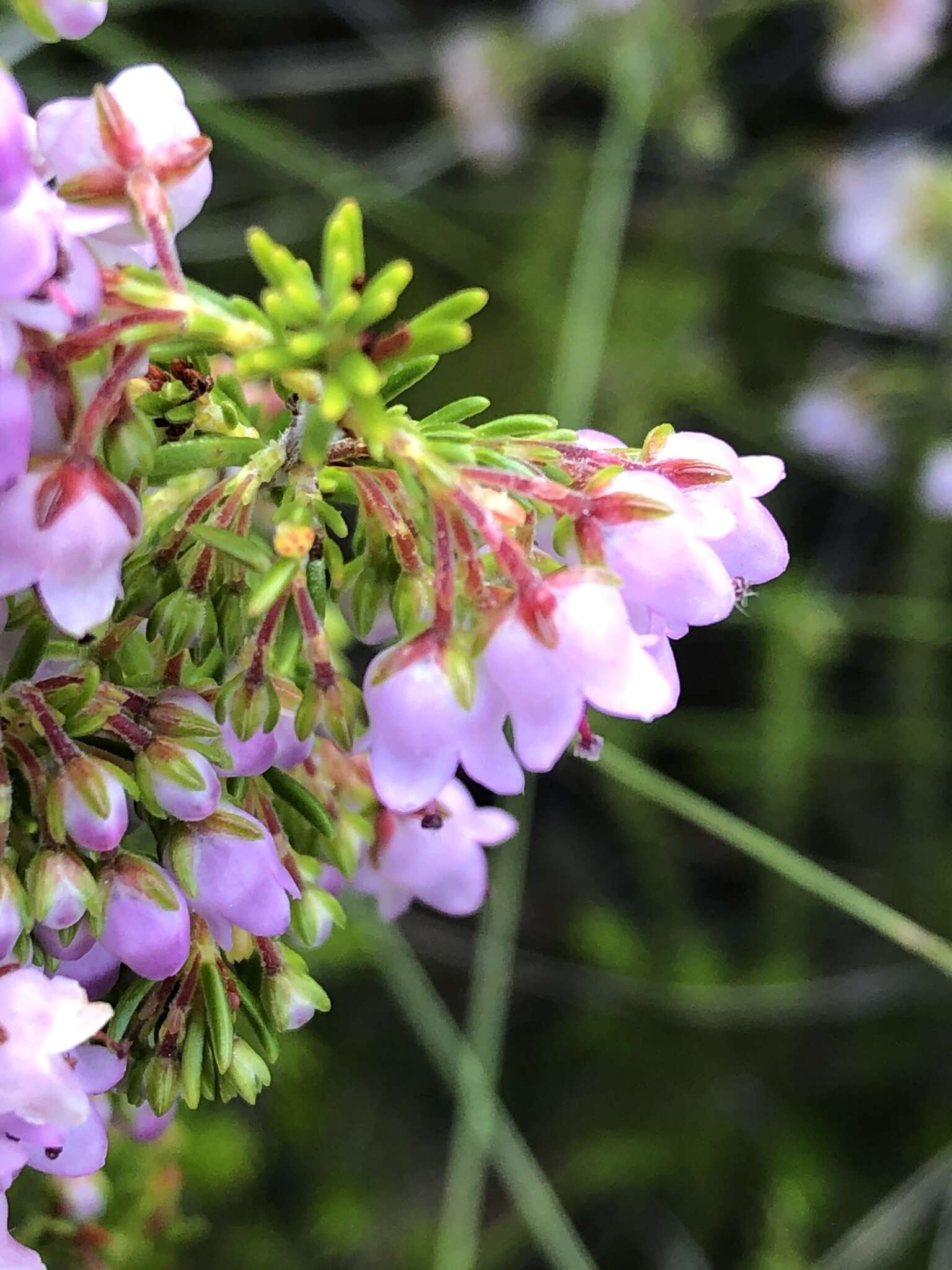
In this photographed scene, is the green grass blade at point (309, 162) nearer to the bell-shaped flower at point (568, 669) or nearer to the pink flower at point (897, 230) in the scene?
the pink flower at point (897, 230)

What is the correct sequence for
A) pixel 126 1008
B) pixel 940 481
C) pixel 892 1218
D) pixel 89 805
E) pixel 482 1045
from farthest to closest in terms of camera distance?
pixel 940 481 < pixel 892 1218 < pixel 482 1045 < pixel 126 1008 < pixel 89 805

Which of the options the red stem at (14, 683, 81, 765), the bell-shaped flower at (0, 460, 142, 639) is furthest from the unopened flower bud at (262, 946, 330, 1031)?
the bell-shaped flower at (0, 460, 142, 639)

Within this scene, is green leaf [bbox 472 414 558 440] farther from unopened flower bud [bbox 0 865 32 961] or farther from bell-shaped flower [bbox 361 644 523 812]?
unopened flower bud [bbox 0 865 32 961]

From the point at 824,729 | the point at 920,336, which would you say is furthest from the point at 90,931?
the point at 920,336

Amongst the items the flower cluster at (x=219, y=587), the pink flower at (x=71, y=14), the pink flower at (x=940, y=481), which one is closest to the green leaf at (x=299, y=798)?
the flower cluster at (x=219, y=587)

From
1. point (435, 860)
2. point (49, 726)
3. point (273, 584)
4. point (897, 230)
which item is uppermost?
point (897, 230)

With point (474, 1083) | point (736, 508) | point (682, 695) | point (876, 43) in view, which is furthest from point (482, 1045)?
point (876, 43)

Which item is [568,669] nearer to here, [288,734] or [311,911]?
[288,734]
